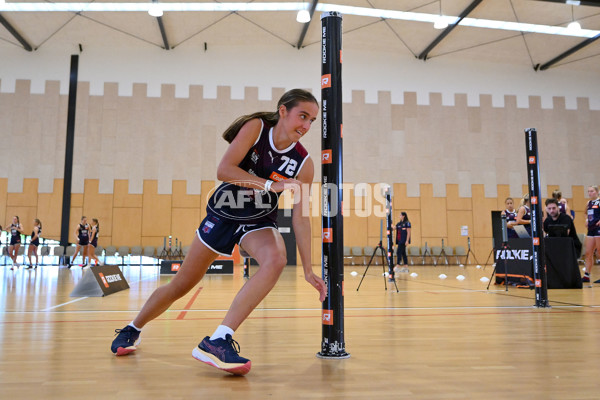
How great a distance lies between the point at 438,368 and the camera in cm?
218

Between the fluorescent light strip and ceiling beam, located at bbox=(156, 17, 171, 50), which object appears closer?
the fluorescent light strip

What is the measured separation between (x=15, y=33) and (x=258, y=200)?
56.1 feet

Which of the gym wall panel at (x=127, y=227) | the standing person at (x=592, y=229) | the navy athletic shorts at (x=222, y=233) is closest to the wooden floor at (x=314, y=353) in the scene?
the navy athletic shorts at (x=222, y=233)

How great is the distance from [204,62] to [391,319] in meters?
15.2

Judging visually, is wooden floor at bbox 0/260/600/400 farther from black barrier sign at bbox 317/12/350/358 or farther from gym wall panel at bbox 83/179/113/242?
gym wall panel at bbox 83/179/113/242

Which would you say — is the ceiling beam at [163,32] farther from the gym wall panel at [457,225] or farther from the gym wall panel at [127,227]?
the gym wall panel at [457,225]

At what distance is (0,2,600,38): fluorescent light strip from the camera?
14008 mm

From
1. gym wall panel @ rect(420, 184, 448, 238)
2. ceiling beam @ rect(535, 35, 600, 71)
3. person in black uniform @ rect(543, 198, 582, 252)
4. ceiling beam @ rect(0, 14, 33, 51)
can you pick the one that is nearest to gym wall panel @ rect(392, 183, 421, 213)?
gym wall panel @ rect(420, 184, 448, 238)

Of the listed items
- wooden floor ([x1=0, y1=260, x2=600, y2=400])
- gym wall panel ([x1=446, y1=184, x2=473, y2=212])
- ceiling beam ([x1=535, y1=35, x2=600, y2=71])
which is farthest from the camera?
gym wall panel ([x1=446, y1=184, x2=473, y2=212])

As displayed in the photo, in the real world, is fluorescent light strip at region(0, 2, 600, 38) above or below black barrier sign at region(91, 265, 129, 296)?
above

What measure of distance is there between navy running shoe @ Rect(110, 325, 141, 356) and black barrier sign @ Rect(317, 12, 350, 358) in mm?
1065

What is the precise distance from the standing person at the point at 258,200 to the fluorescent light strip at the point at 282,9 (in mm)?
12692

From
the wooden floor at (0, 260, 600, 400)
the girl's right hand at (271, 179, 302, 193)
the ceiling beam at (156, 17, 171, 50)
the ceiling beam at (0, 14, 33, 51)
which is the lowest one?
the wooden floor at (0, 260, 600, 400)

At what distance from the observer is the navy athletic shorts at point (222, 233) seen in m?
2.25
